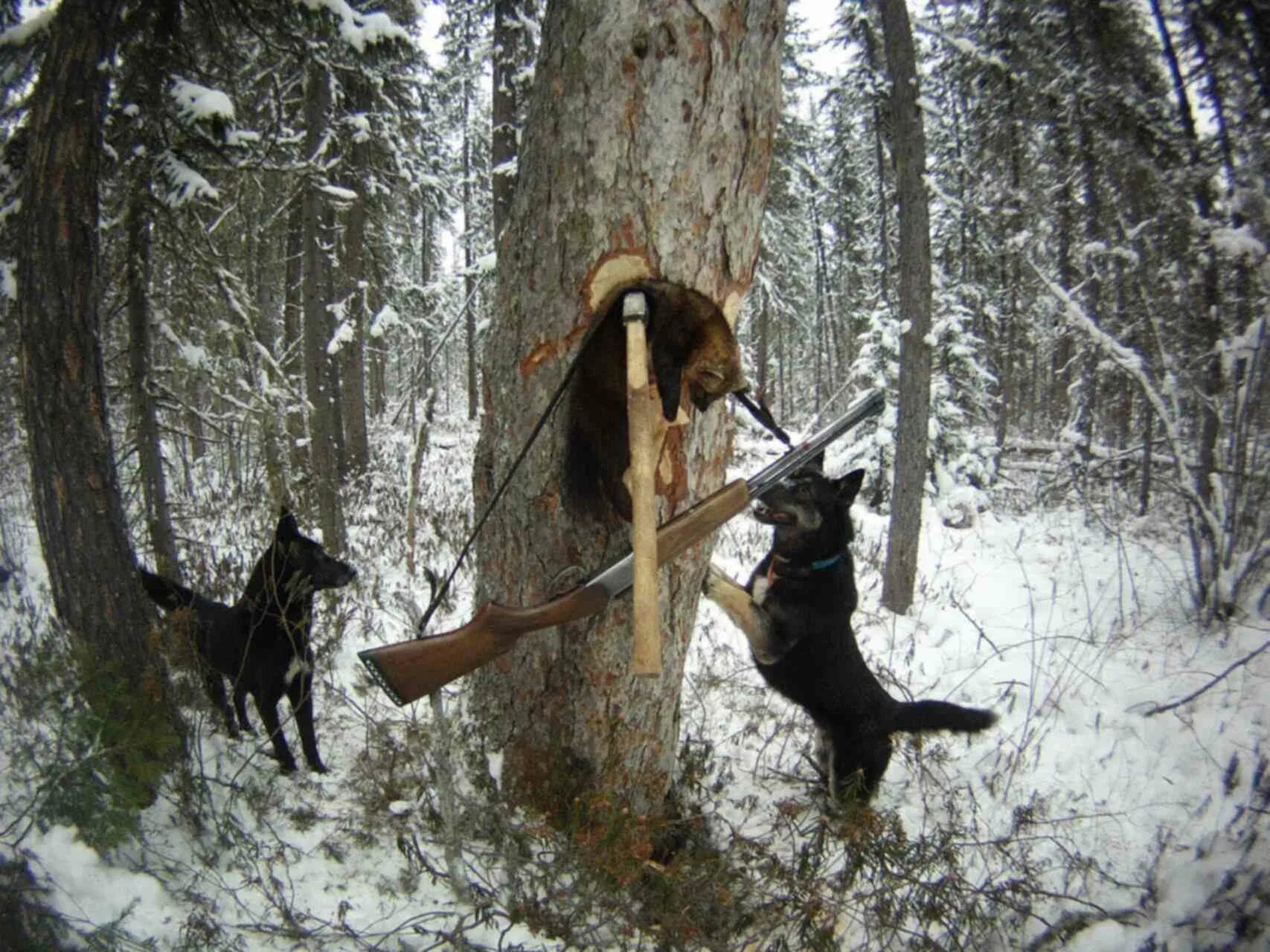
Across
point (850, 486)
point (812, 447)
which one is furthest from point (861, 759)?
point (812, 447)

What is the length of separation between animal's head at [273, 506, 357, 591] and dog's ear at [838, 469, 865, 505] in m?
3.05

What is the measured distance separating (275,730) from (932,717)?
11.4 feet

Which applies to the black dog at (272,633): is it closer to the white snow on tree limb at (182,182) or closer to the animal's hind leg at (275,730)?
the animal's hind leg at (275,730)

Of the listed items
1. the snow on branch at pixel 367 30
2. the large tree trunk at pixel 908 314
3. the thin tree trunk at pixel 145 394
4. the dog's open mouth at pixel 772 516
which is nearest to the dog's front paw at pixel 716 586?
the dog's open mouth at pixel 772 516

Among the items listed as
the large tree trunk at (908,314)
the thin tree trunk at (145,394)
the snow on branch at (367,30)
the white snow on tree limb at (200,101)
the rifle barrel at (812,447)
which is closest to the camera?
the rifle barrel at (812,447)

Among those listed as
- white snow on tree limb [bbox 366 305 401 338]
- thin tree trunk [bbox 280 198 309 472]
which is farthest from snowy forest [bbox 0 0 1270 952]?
white snow on tree limb [bbox 366 305 401 338]

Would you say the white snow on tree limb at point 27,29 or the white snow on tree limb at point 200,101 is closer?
the white snow on tree limb at point 27,29

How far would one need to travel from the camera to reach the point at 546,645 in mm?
2240

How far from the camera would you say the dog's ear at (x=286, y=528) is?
3.47 m

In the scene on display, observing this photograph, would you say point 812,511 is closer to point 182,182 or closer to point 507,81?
point 182,182

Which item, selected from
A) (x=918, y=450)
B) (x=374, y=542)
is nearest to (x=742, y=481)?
(x=918, y=450)

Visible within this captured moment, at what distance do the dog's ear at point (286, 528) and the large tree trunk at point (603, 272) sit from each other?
1791 millimetres

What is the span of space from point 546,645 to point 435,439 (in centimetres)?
1813

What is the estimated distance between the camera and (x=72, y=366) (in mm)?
2732
